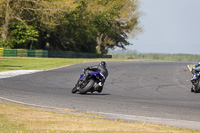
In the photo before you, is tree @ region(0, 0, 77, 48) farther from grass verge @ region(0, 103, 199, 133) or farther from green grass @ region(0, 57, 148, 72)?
grass verge @ region(0, 103, 199, 133)

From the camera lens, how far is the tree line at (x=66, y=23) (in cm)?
5594

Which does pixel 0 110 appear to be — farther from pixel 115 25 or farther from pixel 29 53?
pixel 115 25

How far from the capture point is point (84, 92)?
54.5 ft

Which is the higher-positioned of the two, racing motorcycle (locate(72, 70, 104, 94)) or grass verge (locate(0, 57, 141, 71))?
racing motorcycle (locate(72, 70, 104, 94))

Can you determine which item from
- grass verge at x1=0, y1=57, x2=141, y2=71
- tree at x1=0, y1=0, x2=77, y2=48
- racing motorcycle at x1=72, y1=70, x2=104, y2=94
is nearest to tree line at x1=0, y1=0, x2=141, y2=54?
tree at x1=0, y1=0, x2=77, y2=48

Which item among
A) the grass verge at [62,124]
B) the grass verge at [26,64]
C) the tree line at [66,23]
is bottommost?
the grass verge at [26,64]

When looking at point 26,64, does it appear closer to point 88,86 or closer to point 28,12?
point 28,12

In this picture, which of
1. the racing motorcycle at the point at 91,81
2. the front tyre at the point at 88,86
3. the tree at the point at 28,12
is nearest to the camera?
the racing motorcycle at the point at 91,81

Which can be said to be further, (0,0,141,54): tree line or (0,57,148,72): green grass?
(0,0,141,54): tree line

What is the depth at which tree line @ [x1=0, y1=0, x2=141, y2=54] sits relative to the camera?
5594 centimetres

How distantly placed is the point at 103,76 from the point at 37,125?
758 cm

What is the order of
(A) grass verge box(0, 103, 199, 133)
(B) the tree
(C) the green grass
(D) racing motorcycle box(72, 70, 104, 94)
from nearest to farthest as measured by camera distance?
(A) grass verge box(0, 103, 199, 133) → (D) racing motorcycle box(72, 70, 104, 94) → (C) the green grass → (B) the tree

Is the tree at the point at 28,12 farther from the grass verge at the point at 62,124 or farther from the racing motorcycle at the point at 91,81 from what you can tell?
the grass verge at the point at 62,124

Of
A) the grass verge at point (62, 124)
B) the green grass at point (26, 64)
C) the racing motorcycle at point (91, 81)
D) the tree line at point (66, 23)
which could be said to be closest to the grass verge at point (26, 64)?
the green grass at point (26, 64)
